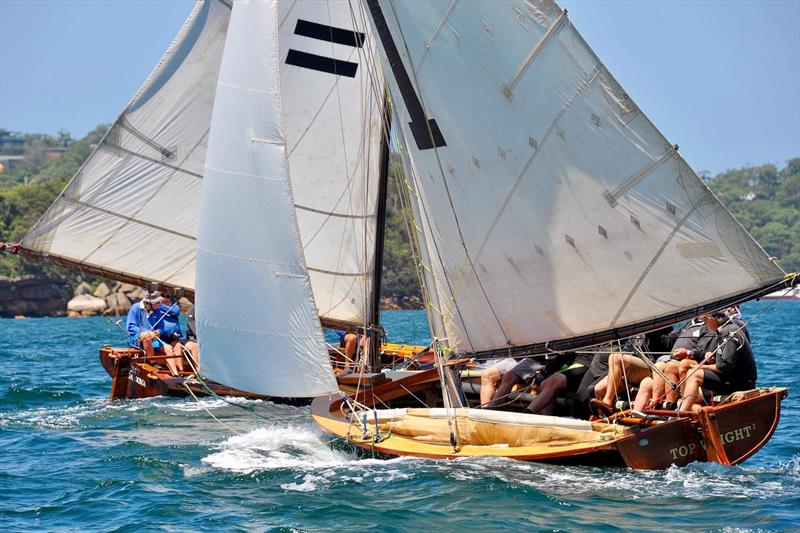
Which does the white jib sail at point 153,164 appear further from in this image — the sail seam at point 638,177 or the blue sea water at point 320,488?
the sail seam at point 638,177

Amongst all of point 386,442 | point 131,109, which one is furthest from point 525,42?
point 131,109

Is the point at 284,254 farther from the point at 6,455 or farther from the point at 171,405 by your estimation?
the point at 171,405

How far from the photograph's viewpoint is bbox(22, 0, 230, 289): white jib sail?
2169 centimetres

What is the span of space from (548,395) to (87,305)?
7999 cm

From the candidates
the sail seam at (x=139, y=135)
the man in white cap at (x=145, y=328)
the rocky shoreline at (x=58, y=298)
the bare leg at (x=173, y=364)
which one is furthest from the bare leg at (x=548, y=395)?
the rocky shoreline at (x=58, y=298)

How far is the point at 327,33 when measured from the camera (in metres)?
19.1

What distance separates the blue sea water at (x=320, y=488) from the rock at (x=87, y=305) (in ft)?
243

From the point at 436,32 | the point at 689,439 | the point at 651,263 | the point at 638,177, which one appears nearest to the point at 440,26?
the point at 436,32

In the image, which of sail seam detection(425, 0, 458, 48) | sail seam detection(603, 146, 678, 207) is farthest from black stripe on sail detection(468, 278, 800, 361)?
sail seam detection(425, 0, 458, 48)

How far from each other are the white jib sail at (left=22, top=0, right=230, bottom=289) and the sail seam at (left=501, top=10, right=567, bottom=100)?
29.5ft

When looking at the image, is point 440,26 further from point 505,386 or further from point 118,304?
point 118,304

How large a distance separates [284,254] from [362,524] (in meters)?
3.77

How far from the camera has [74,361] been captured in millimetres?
34406

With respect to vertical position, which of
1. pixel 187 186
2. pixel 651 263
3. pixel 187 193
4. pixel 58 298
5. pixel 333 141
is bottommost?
pixel 58 298
